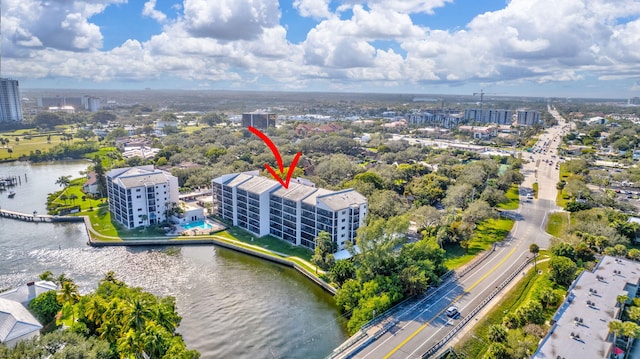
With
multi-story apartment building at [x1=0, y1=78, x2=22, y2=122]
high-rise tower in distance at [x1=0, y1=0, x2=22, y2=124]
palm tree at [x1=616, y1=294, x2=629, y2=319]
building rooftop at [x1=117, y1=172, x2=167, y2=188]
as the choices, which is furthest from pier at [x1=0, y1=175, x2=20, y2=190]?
multi-story apartment building at [x1=0, y1=78, x2=22, y2=122]

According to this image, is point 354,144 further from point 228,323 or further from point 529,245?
point 228,323

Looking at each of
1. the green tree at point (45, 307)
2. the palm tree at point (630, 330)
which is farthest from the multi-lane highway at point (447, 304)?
the green tree at point (45, 307)

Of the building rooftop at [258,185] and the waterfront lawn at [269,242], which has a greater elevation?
the building rooftop at [258,185]

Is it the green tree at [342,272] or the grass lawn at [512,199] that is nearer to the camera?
the green tree at [342,272]

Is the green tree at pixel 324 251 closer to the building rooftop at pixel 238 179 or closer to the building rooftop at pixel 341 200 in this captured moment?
the building rooftop at pixel 341 200

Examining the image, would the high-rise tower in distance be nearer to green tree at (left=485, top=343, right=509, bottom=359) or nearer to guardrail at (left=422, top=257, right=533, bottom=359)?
guardrail at (left=422, top=257, right=533, bottom=359)

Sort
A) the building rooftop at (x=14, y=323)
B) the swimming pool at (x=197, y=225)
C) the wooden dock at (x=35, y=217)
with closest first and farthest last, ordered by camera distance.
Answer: the building rooftop at (x=14, y=323) < the swimming pool at (x=197, y=225) < the wooden dock at (x=35, y=217)
